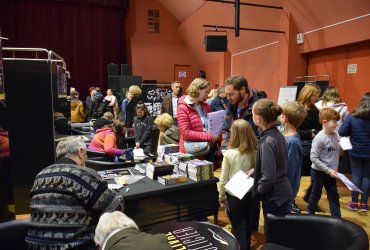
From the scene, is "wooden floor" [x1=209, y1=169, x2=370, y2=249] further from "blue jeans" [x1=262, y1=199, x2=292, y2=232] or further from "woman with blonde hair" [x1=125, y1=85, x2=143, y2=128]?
"woman with blonde hair" [x1=125, y1=85, x2=143, y2=128]

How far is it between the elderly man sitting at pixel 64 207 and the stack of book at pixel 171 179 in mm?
788

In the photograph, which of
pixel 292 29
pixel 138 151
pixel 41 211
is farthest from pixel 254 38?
pixel 41 211

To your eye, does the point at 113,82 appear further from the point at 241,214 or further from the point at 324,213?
the point at 241,214

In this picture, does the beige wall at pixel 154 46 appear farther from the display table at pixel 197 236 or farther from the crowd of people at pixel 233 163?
the display table at pixel 197 236

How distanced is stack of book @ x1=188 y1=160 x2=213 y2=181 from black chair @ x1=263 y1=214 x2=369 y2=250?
2.37ft

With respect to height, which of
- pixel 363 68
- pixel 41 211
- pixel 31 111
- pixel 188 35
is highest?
pixel 188 35

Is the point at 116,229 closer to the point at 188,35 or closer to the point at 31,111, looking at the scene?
the point at 31,111

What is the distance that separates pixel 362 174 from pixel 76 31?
11.6 m

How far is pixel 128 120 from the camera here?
20.8 feet

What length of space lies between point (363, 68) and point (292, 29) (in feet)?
6.33

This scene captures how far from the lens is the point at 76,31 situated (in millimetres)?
12078

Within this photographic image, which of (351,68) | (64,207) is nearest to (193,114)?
(64,207)

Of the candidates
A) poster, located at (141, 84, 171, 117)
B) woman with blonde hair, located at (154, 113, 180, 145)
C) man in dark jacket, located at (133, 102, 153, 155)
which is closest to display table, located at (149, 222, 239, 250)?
woman with blonde hair, located at (154, 113, 180, 145)

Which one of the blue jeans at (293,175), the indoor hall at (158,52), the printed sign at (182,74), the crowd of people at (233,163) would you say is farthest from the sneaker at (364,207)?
the printed sign at (182,74)
